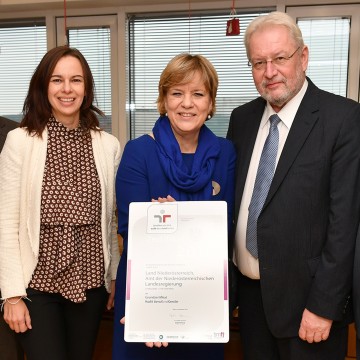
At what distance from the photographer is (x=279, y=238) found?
140 cm

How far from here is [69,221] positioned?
147cm

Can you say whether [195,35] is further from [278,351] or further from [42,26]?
[278,351]

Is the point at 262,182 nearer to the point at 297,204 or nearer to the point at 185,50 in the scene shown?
the point at 297,204

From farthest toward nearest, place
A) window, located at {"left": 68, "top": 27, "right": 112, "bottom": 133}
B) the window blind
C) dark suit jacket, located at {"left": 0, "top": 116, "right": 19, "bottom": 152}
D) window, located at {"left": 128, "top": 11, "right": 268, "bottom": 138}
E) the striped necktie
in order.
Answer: window, located at {"left": 68, "top": 27, "right": 112, "bottom": 133}
window, located at {"left": 128, "top": 11, "right": 268, "bottom": 138}
the window blind
dark suit jacket, located at {"left": 0, "top": 116, "right": 19, "bottom": 152}
the striped necktie

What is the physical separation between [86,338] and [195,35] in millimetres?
2525

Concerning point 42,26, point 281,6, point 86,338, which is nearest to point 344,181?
point 86,338

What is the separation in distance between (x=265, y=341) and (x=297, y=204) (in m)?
0.56

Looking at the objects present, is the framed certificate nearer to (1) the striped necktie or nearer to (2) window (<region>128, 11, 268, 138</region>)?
(1) the striped necktie

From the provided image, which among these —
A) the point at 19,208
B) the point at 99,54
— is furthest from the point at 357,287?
the point at 99,54

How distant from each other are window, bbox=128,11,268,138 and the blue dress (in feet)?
6.12

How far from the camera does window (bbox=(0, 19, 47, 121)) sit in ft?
12.0

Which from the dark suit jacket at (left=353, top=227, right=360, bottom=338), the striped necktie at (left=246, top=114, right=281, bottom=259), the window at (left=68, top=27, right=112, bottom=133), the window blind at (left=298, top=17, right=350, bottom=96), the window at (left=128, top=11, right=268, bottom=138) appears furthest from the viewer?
the window at (left=68, top=27, right=112, bottom=133)

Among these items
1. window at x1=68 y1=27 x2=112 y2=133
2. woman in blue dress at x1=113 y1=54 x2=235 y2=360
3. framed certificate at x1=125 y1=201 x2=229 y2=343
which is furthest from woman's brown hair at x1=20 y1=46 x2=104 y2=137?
window at x1=68 y1=27 x2=112 y2=133

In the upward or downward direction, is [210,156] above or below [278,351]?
above
